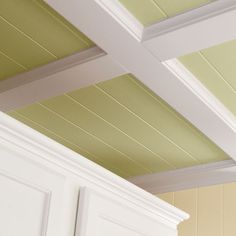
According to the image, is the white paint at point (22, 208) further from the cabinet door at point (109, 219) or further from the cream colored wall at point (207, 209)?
the cream colored wall at point (207, 209)

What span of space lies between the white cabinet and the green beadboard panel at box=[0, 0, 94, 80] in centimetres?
31

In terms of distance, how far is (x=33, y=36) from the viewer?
5.73 ft

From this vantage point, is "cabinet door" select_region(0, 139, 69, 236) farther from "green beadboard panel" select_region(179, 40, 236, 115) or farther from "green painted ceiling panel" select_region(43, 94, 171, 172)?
"green beadboard panel" select_region(179, 40, 236, 115)

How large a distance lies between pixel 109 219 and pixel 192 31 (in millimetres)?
755

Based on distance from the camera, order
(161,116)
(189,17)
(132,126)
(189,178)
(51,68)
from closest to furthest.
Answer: (189,17) < (51,68) < (161,116) < (132,126) < (189,178)

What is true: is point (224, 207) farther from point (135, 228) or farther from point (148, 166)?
point (135, 228)

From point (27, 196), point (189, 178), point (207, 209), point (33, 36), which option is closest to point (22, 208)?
point (27, 196)

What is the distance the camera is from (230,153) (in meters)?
2.35

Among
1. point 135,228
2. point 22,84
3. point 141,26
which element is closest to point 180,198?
point 135,228

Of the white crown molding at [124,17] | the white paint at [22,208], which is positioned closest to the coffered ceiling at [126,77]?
the white crown molding at [124,17]

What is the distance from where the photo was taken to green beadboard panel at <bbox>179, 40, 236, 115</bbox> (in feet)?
5.72

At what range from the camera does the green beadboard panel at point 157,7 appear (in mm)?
1559

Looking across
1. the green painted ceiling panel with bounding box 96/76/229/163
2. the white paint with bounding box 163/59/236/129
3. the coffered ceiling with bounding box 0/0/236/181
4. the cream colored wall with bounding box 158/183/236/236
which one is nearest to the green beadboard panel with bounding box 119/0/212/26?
the coffered ceiling with bounding box 0/0/236/181

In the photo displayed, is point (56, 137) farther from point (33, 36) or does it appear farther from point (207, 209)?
point (207, 209)
